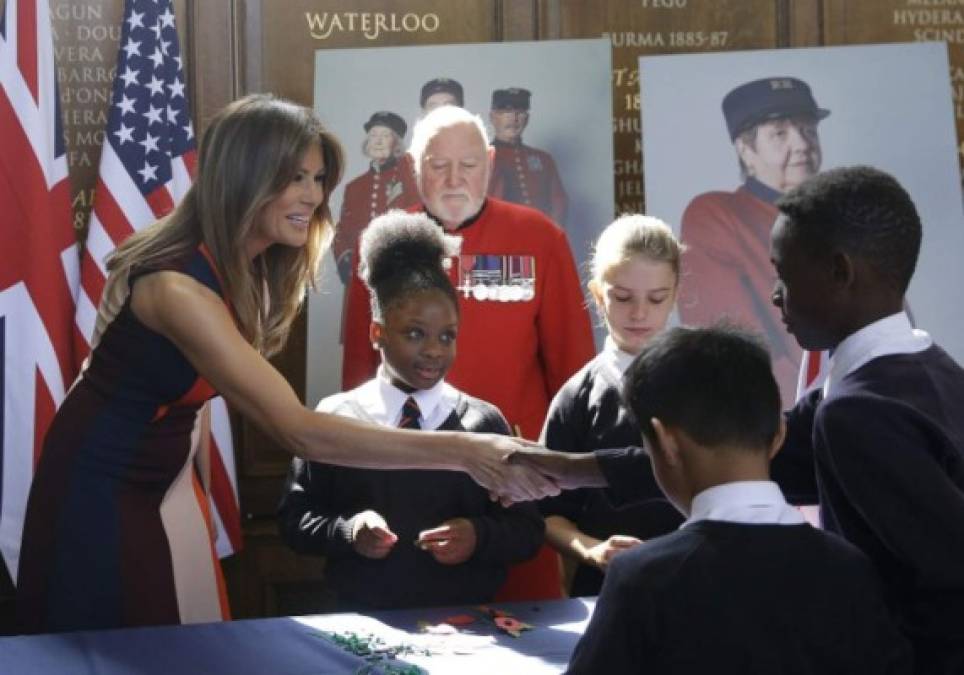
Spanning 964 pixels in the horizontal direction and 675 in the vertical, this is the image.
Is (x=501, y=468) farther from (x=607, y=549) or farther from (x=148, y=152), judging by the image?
(x=148, y=152)

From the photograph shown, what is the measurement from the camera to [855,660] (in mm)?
1678

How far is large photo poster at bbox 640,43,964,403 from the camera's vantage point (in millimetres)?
4547

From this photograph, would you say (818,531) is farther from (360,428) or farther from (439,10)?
(439,10)

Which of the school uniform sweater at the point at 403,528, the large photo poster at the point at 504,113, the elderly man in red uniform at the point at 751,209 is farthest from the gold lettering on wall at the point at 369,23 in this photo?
the school uniform sweater at the point at 403,528

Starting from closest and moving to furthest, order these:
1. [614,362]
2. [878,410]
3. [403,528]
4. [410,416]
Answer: [878,410] < [403,528] < [410,416] < [614,362]

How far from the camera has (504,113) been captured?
4.64 metres

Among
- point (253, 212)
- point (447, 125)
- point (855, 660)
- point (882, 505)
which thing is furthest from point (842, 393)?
point (447, 125)

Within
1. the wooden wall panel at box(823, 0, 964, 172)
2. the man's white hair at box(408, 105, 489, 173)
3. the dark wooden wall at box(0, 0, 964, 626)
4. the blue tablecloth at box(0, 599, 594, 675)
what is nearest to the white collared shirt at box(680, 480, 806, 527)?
the blue tablecloth at box(0, 599, 594, 675)

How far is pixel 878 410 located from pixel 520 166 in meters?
2.94

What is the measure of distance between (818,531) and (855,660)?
16 centimetres

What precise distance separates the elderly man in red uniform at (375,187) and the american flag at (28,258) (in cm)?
89

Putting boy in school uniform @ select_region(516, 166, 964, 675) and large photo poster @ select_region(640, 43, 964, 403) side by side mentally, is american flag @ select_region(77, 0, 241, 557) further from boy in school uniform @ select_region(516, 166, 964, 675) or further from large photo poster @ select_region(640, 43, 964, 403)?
boy in school uniform @ select_region(516, 166, 964, 675)

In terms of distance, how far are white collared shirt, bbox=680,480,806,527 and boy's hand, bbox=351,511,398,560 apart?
3.29 ft

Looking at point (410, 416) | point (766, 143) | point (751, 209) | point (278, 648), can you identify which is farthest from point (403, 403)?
point (766, 143)
